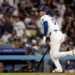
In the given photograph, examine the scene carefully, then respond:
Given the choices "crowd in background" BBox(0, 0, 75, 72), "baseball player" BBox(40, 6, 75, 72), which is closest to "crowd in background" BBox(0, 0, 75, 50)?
"crowd in background" BBox(0, 0, 75, 72)

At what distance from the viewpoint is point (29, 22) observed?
38.9 feet

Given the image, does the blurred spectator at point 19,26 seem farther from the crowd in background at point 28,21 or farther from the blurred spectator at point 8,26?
the blurred spectator at point 8,26

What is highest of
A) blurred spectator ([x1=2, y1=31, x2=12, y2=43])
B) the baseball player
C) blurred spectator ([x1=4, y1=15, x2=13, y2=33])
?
blurred spectator ([x1=4, y1=15, x2=13, y2=33])

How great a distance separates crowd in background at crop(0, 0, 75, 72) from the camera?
10.7m

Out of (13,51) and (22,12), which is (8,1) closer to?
(22,12)

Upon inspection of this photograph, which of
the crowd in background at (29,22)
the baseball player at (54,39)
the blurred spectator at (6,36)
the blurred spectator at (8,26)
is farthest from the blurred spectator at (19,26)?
the baseball player at (54,39)

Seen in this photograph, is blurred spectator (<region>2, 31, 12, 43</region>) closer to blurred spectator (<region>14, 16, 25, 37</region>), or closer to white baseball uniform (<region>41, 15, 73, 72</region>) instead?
blurred spectator (<region>14, 16, 25, 37</region>)

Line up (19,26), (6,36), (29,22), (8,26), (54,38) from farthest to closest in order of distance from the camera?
(29,22)
(19,26)
(8,26)
(6,36)
(54,38)

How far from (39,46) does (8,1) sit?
2703 mm

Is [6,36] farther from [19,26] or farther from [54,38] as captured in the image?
[54,38]

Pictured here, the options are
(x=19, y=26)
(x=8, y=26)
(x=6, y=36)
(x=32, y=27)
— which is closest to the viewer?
(x=6, y=36)

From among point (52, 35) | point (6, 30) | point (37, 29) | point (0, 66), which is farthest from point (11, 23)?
point (52, 35)

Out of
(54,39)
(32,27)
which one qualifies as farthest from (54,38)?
(32,27)

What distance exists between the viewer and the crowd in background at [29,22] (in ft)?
35.2
